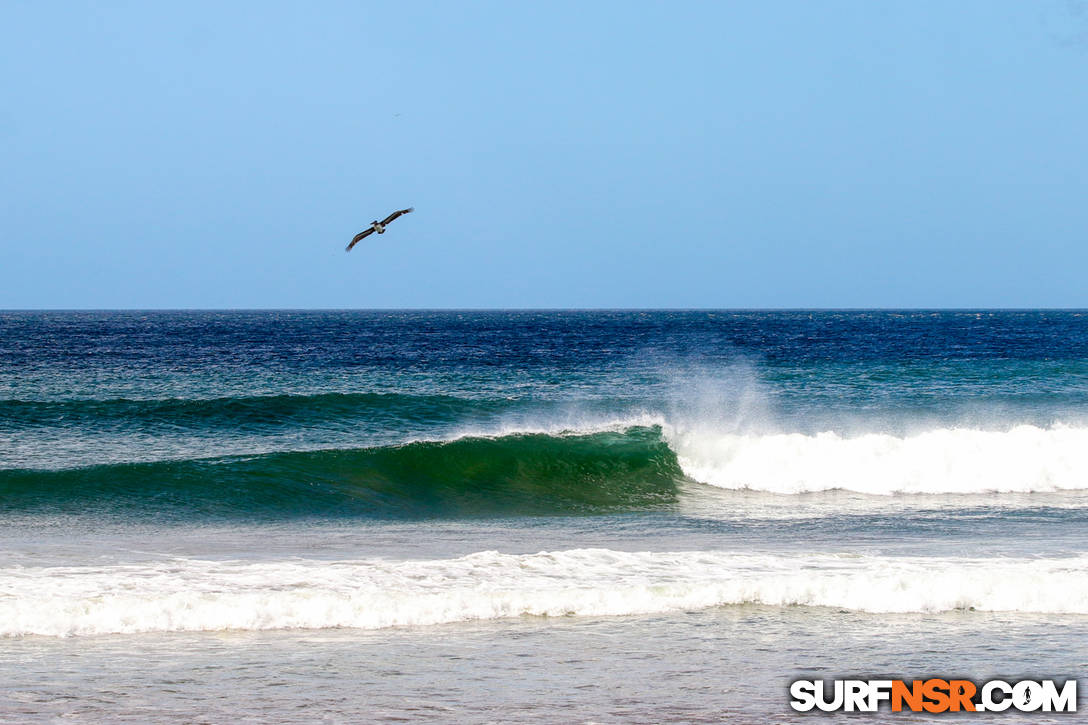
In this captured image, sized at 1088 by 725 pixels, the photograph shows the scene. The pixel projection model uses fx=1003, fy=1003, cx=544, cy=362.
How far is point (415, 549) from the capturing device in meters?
11.5

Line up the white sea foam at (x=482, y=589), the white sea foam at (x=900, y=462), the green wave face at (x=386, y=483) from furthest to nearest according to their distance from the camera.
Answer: the white sea foam at (x=900, y=462)
the green wave face at (x=386, y=483)
the white sea foam at (x=482, y=589)

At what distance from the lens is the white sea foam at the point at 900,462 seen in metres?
17.2

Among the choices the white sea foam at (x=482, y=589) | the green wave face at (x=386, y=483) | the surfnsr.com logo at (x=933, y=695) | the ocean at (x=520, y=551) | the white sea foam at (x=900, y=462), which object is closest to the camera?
the surfnsr.com logo at (x=933, y=695)

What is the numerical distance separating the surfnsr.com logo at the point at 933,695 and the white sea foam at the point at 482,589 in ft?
6.92

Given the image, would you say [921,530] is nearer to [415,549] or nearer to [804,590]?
[804,590]

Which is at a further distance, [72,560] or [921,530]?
[921,530]

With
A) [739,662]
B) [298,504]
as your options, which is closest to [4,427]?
[298,504]

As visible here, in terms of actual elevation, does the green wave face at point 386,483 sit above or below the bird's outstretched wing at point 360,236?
below

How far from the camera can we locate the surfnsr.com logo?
628 cm

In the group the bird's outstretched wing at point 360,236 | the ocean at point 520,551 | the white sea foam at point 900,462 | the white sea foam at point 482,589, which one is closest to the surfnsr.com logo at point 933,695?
the ocean at point 520,551

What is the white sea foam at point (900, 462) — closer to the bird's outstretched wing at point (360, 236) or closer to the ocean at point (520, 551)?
the ocean at point (520, 551)

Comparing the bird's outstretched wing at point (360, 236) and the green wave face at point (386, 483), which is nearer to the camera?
the bird's outstretched wing at point (360, 236)

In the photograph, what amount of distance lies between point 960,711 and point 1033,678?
35.8 inches

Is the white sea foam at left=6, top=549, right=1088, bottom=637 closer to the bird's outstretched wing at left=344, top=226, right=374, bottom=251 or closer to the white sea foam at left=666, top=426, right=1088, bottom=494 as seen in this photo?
the bird's outstretched wing at left=344, top=226, right=374, bottom=251
